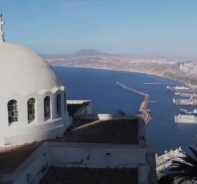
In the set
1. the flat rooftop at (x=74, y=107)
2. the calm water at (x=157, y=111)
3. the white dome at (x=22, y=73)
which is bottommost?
the calm water at (x=157, y=111)

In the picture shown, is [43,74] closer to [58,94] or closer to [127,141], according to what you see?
[58,94]

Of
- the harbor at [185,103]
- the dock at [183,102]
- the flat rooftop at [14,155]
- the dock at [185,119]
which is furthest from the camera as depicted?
the dock at [183,102]

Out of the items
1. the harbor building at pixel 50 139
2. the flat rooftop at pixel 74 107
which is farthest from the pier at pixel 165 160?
the harbor building at pixel 50 139

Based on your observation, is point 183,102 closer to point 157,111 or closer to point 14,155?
point 157,111

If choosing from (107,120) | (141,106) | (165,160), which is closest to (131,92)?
(141,106)

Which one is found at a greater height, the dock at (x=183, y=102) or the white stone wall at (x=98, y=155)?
the white stone wall at (x=98, y=155)

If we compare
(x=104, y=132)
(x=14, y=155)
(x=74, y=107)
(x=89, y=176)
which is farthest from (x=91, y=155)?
(x=74, y=107)

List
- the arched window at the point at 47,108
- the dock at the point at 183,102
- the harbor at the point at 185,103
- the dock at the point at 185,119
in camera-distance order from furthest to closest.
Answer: the dock at the point at 183,102, the harbor at the point at 185,103, the dock at the point at 185,119, the arched window at the point at 47,108

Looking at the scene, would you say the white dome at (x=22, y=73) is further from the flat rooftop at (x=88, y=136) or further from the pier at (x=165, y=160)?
the pier at (x=165, y=160)

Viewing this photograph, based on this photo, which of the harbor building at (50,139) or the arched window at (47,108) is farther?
the arched window at (47,108)
